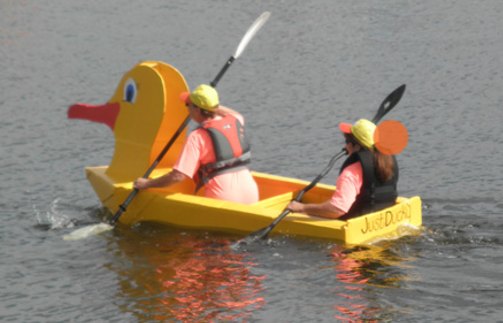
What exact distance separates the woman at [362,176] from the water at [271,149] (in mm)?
441

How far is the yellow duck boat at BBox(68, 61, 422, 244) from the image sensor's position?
12633mm

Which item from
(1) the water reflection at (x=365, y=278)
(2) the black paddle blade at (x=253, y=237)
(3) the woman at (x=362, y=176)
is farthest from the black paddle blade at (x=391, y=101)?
(2) the black paddle blade at (x=253, y=237)

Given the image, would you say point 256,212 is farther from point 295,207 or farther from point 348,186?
point 348,186

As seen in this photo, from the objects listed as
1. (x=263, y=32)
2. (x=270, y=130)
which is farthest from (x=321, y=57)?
(x=270, y=130)

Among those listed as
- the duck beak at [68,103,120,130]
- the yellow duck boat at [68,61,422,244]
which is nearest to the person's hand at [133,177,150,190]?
the yellow duck boat at [68,61,422,244]

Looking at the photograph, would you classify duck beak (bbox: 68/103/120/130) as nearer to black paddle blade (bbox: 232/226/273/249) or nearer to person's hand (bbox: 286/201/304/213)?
black paddle blade (bbox: 232/226/273/249)

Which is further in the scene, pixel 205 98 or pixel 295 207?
pixel 205 98

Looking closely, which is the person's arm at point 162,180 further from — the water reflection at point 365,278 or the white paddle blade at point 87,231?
the water reflection at point 365,278

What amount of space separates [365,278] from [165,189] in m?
2.99

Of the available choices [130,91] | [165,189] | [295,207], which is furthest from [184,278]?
[130,91]

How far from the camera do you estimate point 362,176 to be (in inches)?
480

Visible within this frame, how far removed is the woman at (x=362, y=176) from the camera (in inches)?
478

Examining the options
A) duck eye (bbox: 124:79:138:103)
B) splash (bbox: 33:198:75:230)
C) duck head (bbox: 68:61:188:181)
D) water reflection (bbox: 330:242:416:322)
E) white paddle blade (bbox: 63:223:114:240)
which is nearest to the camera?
water reflection (bbox: 330:242:416:322)

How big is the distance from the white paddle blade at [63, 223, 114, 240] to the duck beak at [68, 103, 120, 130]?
1272 mm
